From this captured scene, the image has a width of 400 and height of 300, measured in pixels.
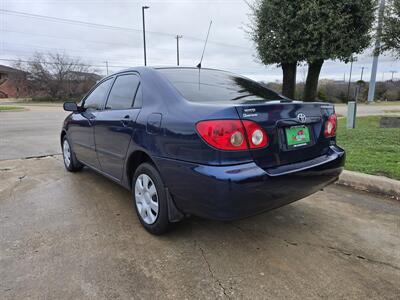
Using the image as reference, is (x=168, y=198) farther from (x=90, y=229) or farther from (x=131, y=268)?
(x=90, y=229)

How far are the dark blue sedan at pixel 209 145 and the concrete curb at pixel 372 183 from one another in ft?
4.37

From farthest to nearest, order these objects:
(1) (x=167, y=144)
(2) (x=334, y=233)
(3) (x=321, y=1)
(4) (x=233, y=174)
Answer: (3) (x=321, y=1) < (2) (x=334, y=233) < (1) (x=167, y=144) < (4) (x=233, y=174)

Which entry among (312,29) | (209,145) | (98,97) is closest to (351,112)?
(312,29)

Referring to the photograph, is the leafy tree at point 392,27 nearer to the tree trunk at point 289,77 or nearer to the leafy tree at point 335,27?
the leafy tree at point 335,27

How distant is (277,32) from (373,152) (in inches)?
192

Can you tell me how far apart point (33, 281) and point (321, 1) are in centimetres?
886

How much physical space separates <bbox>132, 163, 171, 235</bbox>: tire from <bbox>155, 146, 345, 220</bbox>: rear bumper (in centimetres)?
14

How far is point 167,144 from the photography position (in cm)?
243

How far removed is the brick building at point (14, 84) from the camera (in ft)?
159

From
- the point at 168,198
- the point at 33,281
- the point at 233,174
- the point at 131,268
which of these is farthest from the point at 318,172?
the point at 33,281

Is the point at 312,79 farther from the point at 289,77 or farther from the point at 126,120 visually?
the point at 126,120

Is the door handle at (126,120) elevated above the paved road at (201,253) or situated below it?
above

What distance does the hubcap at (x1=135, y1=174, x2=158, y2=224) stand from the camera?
2737 mm

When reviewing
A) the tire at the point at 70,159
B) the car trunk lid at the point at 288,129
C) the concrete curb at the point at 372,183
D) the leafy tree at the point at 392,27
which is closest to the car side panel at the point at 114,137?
the car trunk lid at the point at 288,129
